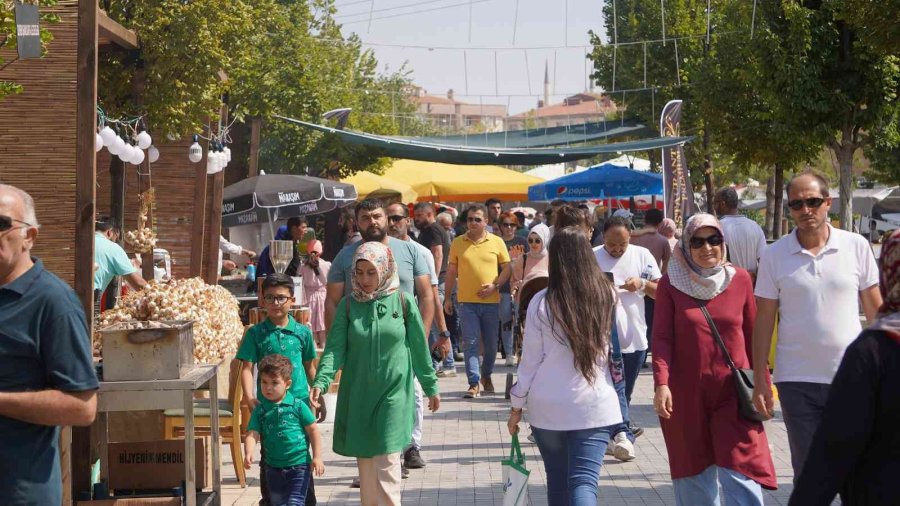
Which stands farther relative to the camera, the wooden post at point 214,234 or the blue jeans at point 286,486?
the wooden post at point 214,234

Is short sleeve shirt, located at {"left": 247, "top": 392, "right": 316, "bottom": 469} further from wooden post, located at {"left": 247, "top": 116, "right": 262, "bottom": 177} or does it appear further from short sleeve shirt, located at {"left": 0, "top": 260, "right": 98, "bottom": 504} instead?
wooden post, located at {"left": 247, "top": 116, "right": 262, "bottom": 177}

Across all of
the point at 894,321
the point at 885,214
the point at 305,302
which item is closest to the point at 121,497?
the point at 894,321

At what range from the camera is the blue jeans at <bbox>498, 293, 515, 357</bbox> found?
14.3 meters

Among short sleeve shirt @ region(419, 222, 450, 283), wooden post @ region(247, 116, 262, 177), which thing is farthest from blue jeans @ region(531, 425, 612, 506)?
wooden post @ region(247, 116, 262, 177)

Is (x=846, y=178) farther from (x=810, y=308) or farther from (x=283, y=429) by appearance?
(x=283, y=429)

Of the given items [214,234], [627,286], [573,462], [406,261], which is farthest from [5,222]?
[214,234]

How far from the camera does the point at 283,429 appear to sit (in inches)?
268

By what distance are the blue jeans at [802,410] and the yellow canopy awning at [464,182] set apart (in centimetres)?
2424

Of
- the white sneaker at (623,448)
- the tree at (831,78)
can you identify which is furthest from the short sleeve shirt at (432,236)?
the tree at (831,78)

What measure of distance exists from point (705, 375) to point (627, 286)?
3.27 m

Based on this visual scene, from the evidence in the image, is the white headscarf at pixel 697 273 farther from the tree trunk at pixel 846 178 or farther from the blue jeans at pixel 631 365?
the tree trunk at pixel 846 178

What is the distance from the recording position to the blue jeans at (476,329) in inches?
507

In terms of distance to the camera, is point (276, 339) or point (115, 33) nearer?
point (276, 339)

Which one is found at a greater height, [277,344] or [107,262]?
[107,262]
